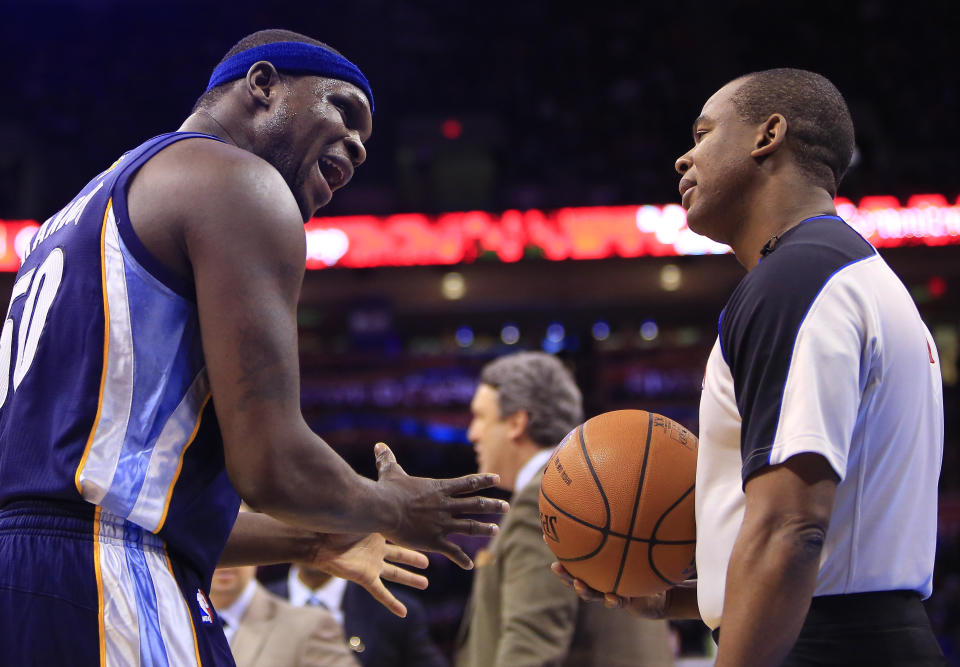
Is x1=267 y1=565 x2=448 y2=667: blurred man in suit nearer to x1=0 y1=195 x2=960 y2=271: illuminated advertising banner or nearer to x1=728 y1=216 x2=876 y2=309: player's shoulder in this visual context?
x1=728 y1=216 x2=876 y2=309: player's shoulder

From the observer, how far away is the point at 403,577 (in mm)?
2080

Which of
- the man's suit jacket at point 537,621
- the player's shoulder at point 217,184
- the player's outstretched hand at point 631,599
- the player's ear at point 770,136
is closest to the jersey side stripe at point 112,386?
the player's shoulder at point 217,184

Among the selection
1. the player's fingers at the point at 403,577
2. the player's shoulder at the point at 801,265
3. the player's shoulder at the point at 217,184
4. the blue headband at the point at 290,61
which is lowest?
the player's fingers at the point at 403,577

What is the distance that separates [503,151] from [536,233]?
131 inches

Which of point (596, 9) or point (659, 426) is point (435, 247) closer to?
point (596, 9)

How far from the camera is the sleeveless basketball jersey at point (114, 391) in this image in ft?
5.24

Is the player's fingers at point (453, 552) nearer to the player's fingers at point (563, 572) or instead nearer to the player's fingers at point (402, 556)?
the player's fingers at point (402, 556)

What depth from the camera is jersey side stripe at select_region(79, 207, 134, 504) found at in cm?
157

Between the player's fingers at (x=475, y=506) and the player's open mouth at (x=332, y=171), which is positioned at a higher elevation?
the player's open mouth at (x=332, y=171)

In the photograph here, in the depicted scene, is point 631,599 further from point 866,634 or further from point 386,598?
point 866,634

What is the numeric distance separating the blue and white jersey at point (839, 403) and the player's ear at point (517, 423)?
2001mm

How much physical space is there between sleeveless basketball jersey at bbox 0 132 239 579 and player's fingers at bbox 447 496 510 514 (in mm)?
→ 439

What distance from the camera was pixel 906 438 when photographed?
68.9 inches

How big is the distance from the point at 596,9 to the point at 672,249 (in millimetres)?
7310
